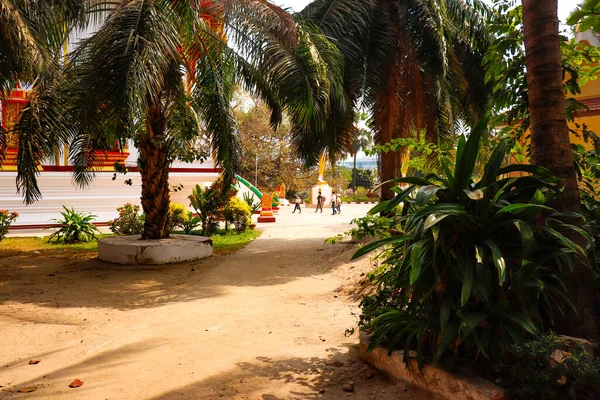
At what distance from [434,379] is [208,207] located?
11.7m

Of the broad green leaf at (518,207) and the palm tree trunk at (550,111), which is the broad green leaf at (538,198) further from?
the palm tree trunk at (550,111)

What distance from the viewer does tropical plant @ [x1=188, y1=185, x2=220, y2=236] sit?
13867 mm

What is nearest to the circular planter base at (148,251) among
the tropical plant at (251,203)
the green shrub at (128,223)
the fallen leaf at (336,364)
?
the green shrub at (128,223)

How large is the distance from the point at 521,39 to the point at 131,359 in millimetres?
4295

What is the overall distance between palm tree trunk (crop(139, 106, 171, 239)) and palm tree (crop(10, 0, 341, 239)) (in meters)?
0.02

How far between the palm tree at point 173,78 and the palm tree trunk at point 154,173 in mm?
21

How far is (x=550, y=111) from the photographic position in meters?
3.15

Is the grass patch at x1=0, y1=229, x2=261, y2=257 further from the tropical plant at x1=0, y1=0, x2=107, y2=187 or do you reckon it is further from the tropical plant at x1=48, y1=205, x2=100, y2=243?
the tropical plant at x1=0, y1=0, x2=107, y2=187

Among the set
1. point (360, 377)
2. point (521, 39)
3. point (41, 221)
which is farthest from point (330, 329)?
point (41, 221)

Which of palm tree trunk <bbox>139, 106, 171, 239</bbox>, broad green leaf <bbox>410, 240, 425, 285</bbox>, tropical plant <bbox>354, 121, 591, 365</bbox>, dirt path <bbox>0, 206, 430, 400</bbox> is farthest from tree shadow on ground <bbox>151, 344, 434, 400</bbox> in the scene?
palm tree trunk <bbox>139, 106, 171, 239</bbox>

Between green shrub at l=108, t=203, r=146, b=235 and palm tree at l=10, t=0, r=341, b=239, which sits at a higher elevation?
palm tree at l=10, t=0, r=341, b=239

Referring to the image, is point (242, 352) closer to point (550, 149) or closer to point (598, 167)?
point (550, 149)

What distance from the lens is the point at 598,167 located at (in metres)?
3.93

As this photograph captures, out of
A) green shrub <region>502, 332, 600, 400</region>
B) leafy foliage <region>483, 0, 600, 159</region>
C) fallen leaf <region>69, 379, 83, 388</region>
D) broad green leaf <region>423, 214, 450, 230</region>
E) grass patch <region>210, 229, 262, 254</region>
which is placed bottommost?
fallen leaf <region>69, 379, 83, 388</region>
